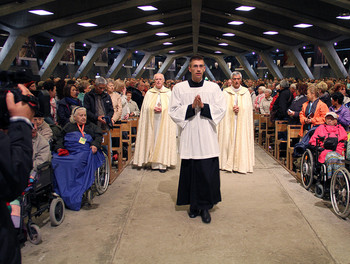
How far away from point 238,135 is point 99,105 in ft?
8.47

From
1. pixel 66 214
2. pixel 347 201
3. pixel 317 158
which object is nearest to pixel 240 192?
pixel 317 158

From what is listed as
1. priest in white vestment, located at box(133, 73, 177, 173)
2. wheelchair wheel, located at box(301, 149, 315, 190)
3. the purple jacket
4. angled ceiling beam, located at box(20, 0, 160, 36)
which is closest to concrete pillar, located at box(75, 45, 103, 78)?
angled ceiling beam, located at box(20, 0, 160, 36)

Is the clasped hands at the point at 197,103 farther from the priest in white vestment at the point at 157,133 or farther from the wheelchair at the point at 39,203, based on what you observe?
the priest in white vestment at the point at 157,133

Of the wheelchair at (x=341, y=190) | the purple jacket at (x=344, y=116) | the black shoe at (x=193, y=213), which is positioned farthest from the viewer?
the purple jacket at (x=344, y=116)

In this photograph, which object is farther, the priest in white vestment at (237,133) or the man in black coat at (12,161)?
the priest in white vestment at (237,133)

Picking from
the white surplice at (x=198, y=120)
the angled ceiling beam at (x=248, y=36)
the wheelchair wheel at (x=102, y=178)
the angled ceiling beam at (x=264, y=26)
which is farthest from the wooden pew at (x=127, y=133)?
the angled ceiling beam at (x=248, y=36)

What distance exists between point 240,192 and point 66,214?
2.59 meters

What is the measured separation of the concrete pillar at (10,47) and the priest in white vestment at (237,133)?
15384mm

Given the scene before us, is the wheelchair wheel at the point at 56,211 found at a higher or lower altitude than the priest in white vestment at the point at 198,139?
lower

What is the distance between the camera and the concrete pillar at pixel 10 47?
19.3 metres

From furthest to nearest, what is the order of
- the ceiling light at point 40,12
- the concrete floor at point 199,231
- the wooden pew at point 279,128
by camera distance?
1. the ceiling light at point 40,12
2. the wooden pew at point 279,128
3. the concrete floor at point 199,231

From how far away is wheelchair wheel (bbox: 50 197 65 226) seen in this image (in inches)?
169

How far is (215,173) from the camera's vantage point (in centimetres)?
469

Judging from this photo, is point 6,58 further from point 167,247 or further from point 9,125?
point 9,125
